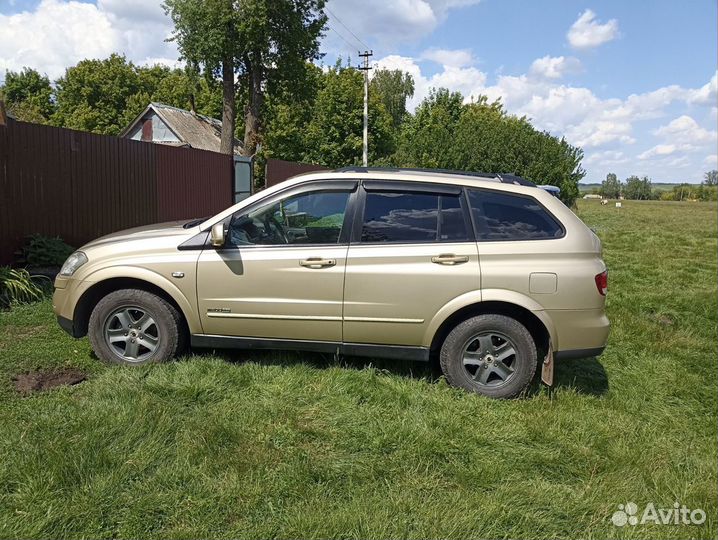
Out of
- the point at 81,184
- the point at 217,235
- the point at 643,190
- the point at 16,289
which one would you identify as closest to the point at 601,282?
the point at 217,235

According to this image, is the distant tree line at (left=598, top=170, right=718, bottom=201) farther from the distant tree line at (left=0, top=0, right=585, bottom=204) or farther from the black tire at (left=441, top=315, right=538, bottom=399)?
the black tire at (left=441, top=315, right=538, bottom=399)

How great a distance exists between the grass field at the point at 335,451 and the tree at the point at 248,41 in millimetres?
20378

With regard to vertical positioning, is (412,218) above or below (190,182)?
below

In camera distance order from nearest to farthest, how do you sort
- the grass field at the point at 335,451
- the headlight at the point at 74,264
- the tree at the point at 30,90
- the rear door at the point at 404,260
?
the grass field at the point at 335,451 < the rear door at the point at 404,260 < the headlight at the point at 74,264 < the tree at the point at 30,90

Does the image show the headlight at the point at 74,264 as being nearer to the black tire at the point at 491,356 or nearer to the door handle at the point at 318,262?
the door handle at the point at 318,262

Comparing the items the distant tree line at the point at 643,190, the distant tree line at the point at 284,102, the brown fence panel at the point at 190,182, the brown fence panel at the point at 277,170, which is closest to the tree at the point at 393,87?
the distant tree line at the point at 284,102

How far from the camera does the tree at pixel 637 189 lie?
136 meters

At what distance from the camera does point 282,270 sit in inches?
167

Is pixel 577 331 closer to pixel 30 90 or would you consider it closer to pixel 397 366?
pixel 397 366

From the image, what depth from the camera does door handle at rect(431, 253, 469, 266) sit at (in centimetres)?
410

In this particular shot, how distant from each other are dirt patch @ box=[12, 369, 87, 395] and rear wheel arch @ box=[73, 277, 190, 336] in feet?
1.25

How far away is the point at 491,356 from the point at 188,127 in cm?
3282

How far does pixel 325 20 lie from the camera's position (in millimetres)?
25656

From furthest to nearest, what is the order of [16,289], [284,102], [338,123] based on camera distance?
[338,123] → [284,102] → [16,289]
